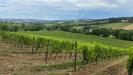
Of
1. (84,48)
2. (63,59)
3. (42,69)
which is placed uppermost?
(84,48)

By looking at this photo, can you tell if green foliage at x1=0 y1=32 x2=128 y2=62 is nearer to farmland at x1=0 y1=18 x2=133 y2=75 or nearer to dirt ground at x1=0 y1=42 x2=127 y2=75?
farmland at x1=0 y1=18 x2=133 y2=75

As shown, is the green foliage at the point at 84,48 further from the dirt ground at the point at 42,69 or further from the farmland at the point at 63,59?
the dirt ground at the point at 42,69

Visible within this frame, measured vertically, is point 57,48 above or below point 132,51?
below

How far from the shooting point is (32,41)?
7469 cm

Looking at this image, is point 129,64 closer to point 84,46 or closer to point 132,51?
point 132,51

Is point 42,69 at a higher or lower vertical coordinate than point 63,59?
higher

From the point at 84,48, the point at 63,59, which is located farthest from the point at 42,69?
the point at 63,59

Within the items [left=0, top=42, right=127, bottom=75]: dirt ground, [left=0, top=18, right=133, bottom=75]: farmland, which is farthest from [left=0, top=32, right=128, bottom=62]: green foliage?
[left=0, top=42, right=127, bottom=75]: dirt ground

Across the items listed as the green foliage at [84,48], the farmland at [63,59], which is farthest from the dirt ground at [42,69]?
the green foliage at [84,48]

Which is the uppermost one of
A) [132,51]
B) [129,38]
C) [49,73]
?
[132,51]

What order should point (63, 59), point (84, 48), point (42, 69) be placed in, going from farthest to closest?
point (63, 59)
point (84, 48)
point (42, 69)

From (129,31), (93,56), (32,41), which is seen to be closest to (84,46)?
(93,56)

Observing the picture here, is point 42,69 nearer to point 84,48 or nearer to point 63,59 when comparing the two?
point 84,48

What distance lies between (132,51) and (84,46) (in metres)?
21.3
